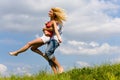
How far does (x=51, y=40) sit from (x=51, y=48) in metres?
0.28

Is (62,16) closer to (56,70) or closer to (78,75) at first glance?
(56,70)

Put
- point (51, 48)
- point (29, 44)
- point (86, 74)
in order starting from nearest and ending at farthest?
point (86, 74) → point (51, 48) → point (29, 44)

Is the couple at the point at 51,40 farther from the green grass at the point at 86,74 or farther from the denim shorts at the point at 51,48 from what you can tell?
the green grass at the point at 86,74

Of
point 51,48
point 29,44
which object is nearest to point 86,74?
point 51,48

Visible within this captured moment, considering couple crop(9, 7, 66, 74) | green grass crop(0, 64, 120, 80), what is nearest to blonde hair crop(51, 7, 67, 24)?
couple crop(9, 7, 66, 74)

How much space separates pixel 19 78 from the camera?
13.6 m

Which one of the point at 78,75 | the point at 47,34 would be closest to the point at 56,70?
the point at 47,34

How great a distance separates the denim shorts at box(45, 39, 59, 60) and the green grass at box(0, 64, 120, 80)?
1445mm

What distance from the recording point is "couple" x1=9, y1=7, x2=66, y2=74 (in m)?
15.2

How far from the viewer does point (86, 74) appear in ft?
42.6

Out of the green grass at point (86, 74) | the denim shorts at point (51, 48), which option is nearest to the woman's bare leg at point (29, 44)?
the denim shorts at point (51, 48)

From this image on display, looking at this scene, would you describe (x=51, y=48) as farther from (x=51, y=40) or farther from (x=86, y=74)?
(x=86, y=74)

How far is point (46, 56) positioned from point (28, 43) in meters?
0.79

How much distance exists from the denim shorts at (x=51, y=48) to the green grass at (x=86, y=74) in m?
1.45
